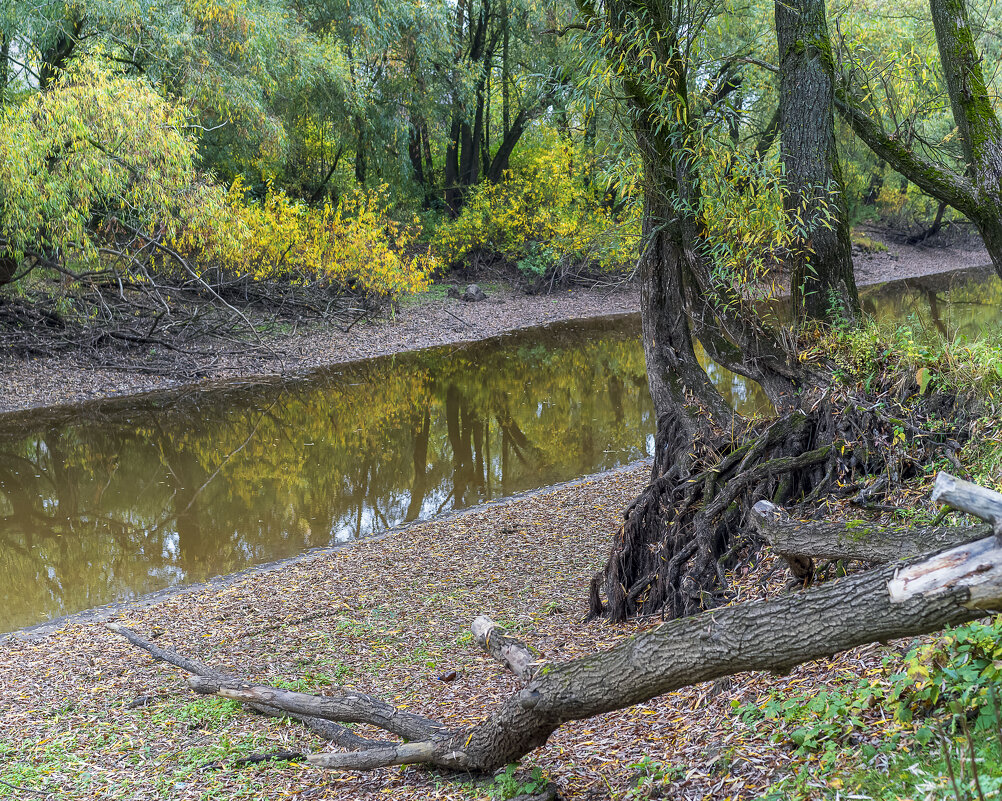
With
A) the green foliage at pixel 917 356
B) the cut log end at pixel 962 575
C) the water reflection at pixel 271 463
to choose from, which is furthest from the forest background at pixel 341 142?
the cut log end at pixel 962 575

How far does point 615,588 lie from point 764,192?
3162 millimetres

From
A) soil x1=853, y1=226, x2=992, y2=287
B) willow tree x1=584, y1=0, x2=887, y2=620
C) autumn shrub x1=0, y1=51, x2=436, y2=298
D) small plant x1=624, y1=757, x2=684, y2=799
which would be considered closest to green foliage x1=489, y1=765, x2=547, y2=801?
small plant x1=624, y1=757, x2=684, y2=799

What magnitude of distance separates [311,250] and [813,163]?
50.7ft

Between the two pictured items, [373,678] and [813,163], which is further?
[813,163]

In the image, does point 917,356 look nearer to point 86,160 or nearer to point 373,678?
point 373,678

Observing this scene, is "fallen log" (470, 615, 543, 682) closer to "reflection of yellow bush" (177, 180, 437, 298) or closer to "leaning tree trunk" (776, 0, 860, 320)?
"leaning tree trunk" (776, 0, 860, 320)

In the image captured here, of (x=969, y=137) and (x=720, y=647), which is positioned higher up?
(x=969, y=137)

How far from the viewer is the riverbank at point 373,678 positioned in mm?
3635

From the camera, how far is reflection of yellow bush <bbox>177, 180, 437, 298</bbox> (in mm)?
17969

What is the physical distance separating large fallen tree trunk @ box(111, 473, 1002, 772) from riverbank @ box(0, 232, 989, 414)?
1388 cm

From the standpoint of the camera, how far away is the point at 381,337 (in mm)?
21438

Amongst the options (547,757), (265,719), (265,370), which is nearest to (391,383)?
(265,370)

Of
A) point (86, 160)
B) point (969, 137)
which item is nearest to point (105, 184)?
point (86, 160)

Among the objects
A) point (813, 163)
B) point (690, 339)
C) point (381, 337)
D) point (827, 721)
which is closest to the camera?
point (827, 721)
